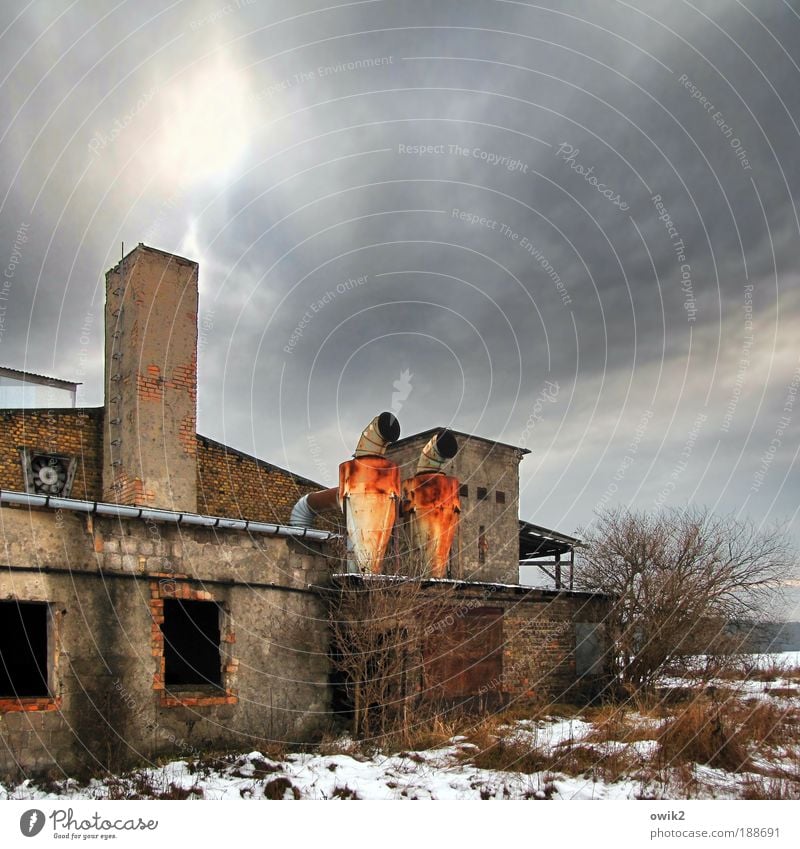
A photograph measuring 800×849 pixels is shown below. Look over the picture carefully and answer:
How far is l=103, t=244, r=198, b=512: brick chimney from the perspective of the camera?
48.5ft

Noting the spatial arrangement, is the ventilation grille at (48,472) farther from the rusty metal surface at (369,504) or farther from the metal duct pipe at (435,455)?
the metal duct pipe at (435,455)

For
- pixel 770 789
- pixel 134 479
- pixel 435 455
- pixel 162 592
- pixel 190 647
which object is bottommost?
pixel 770 789

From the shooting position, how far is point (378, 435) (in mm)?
14172

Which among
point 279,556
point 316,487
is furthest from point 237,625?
point 316,487

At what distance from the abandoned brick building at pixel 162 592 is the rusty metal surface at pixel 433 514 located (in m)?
1.32

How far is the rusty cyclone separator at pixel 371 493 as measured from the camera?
13891 mm

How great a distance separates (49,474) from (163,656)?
6.99 metres

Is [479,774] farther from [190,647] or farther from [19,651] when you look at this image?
[19,651]

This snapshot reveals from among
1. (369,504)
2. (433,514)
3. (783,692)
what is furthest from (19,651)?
(783,692)

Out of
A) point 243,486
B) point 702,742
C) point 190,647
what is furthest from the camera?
point 243,486

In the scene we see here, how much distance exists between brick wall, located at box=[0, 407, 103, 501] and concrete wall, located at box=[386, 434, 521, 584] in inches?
402

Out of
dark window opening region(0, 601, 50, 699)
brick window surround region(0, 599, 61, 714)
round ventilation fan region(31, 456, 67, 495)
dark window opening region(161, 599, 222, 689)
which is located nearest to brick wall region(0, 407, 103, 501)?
round ventilation fan region(31, 456, 67, 495)

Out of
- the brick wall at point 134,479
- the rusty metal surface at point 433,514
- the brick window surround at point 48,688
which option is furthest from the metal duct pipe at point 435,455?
the brick window surround at point 48,688

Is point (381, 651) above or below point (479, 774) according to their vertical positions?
above
